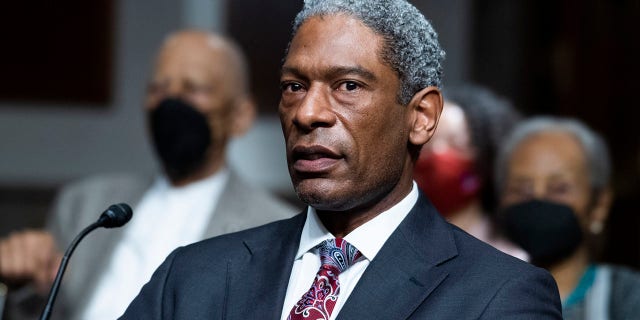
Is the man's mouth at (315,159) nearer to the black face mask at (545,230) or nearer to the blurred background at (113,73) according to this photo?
the black face mask at (545,230)

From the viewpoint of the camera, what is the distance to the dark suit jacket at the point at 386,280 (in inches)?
97.7

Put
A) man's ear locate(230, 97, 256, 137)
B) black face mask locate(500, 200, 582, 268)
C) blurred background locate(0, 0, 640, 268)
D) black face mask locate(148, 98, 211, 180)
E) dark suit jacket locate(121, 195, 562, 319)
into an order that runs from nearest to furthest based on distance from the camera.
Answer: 1. dark suit jacket locate(121, 195, 562, 319)
2. black face mask locate(500, 200, 582, 268)
3. black face mask locate(148, 98, 211, 180)
4. man's ear locate(230, 97, 256, 137)
5. blurred background locate(0, 0, 640, 268)

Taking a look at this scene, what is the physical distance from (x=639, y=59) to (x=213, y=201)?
219 cm

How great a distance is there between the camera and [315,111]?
253 cm

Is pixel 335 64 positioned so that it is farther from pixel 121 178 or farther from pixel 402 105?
pixel 121 178

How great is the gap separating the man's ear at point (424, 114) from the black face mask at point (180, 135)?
1712 millimetres

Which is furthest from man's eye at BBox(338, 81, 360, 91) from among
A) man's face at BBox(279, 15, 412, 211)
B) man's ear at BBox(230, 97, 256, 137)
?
man's ear at BBox(230, 97, 256, 137)

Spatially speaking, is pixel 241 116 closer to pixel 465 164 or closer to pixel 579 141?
pixel 465 164

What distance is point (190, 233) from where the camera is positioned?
4160mm

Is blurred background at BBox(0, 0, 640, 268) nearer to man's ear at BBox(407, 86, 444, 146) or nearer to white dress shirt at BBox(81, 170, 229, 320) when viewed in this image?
white dress shirt at BBox(81, 170, 229, 320)

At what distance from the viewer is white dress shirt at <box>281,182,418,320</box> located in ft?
8.57

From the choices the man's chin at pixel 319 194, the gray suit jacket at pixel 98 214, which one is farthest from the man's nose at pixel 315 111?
the gray suit jacket at pixel 98 214

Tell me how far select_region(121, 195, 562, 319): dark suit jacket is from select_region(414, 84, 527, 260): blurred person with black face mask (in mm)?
1641

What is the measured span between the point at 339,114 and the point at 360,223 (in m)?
0.26
